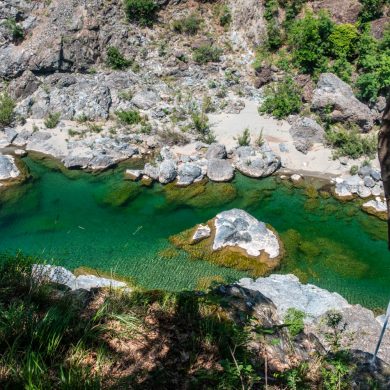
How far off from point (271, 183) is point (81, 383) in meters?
14.3

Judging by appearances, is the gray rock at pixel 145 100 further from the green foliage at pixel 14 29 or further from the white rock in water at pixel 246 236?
the white rock in water at pixel 246 236

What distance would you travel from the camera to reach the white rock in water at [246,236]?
12531 mm

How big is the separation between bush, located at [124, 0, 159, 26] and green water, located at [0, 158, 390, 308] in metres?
12.2

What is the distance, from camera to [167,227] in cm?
1401

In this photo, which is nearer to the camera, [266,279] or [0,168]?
[266,279]

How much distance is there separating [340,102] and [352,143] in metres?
2.43

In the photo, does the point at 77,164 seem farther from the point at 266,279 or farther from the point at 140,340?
the point at 140,340

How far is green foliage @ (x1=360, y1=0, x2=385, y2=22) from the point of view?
2047 centimetres

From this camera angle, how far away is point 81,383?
3285mm

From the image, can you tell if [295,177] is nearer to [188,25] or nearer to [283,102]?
[283,102]

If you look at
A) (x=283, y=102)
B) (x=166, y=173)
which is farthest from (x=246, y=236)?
(x=283, y=102)

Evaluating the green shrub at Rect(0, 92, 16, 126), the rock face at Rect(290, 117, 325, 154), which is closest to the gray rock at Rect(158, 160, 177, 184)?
the rock face at Rect(290, 117, 325, 154)

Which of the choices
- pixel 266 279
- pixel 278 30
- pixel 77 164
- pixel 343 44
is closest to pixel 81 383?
pixel 266 279

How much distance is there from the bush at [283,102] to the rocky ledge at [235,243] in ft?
28.0
